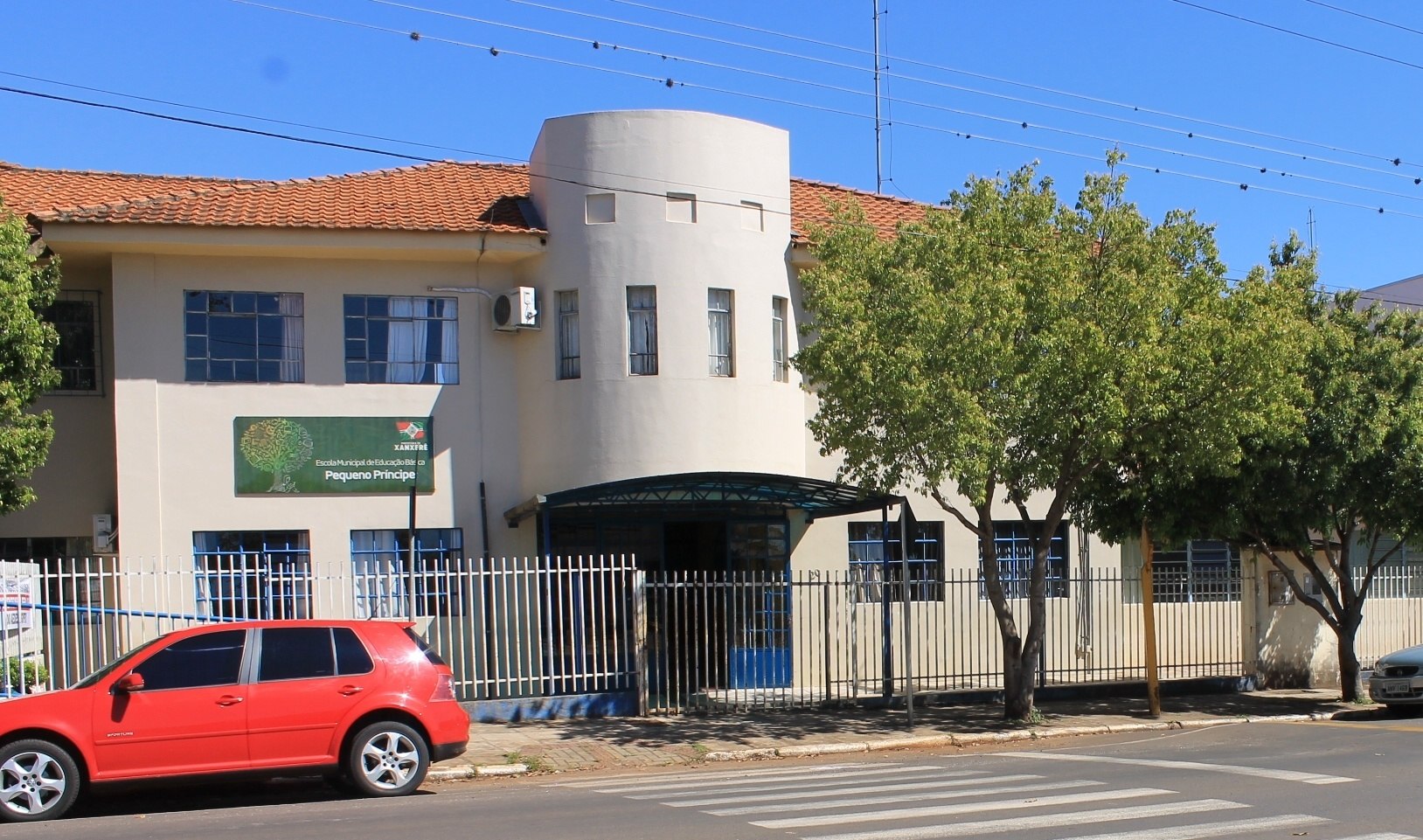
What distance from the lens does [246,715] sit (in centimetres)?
1098

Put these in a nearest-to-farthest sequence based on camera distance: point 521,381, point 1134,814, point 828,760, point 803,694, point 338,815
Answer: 1. point 1134,814
2. point 338,815
3. point 828,760
4. point 803,694
5. point 521,381

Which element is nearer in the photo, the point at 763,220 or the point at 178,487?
the point at 178,487

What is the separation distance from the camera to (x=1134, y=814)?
31.6 feet

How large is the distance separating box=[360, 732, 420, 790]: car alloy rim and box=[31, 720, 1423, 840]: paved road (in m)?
0.21

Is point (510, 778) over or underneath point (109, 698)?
underneath

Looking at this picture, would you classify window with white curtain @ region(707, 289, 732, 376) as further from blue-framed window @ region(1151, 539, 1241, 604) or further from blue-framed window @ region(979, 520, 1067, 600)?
blue-framed window @ region(1151, 539, 1241, 604)

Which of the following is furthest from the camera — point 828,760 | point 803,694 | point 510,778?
point 803,694

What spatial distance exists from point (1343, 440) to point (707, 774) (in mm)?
9900

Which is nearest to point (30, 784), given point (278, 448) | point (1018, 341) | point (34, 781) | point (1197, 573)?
point (34, 781)

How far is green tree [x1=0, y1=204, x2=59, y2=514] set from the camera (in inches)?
608

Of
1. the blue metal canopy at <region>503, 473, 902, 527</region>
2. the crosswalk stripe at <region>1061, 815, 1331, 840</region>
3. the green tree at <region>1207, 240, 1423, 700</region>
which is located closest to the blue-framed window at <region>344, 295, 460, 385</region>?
the blue metal canopy at <region>503, 473, 902, 527</region>

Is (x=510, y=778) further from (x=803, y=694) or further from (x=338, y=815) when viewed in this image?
(x=803, y=694)

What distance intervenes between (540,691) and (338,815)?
22.1ft

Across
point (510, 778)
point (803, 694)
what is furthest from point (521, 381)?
point (510, 778)
